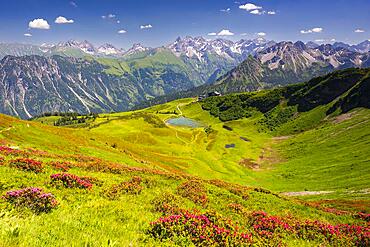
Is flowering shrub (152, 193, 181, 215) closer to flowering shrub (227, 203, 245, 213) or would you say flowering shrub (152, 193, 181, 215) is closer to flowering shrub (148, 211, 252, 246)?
flowering shrub (148, 211, 252, 246)

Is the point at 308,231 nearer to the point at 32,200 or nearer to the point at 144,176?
the point at 32,200

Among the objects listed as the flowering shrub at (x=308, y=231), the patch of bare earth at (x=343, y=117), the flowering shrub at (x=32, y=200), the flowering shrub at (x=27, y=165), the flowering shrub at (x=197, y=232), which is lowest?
the patch of bare earth at (x=343, y=117)

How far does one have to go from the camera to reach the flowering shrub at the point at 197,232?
10.6 metres

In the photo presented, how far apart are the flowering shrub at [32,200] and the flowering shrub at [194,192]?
9.67 metres

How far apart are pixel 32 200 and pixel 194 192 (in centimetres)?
1164

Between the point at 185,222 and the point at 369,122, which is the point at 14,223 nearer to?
the point at 185,222

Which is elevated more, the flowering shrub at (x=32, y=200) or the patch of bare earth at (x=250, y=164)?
the flowering shrub at (x=32, y=200)

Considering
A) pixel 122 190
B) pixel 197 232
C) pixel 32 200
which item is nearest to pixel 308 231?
pixel 197 232

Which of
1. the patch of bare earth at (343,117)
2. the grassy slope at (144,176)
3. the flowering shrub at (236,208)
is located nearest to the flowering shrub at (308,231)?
the grassy slope at (144,176)

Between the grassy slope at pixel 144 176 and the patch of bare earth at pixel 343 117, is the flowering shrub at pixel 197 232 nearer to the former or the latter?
the grassy slope at pixel 144 176

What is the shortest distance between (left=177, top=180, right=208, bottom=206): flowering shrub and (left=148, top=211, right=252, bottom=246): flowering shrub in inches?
286

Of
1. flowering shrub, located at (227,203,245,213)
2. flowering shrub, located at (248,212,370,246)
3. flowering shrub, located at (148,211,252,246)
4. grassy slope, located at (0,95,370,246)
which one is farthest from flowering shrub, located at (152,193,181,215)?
flowering shrub, located at (248,212,370,246)

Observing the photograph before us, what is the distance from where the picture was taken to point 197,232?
1103 centimetres

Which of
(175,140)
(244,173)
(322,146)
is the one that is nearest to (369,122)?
(322,146)
